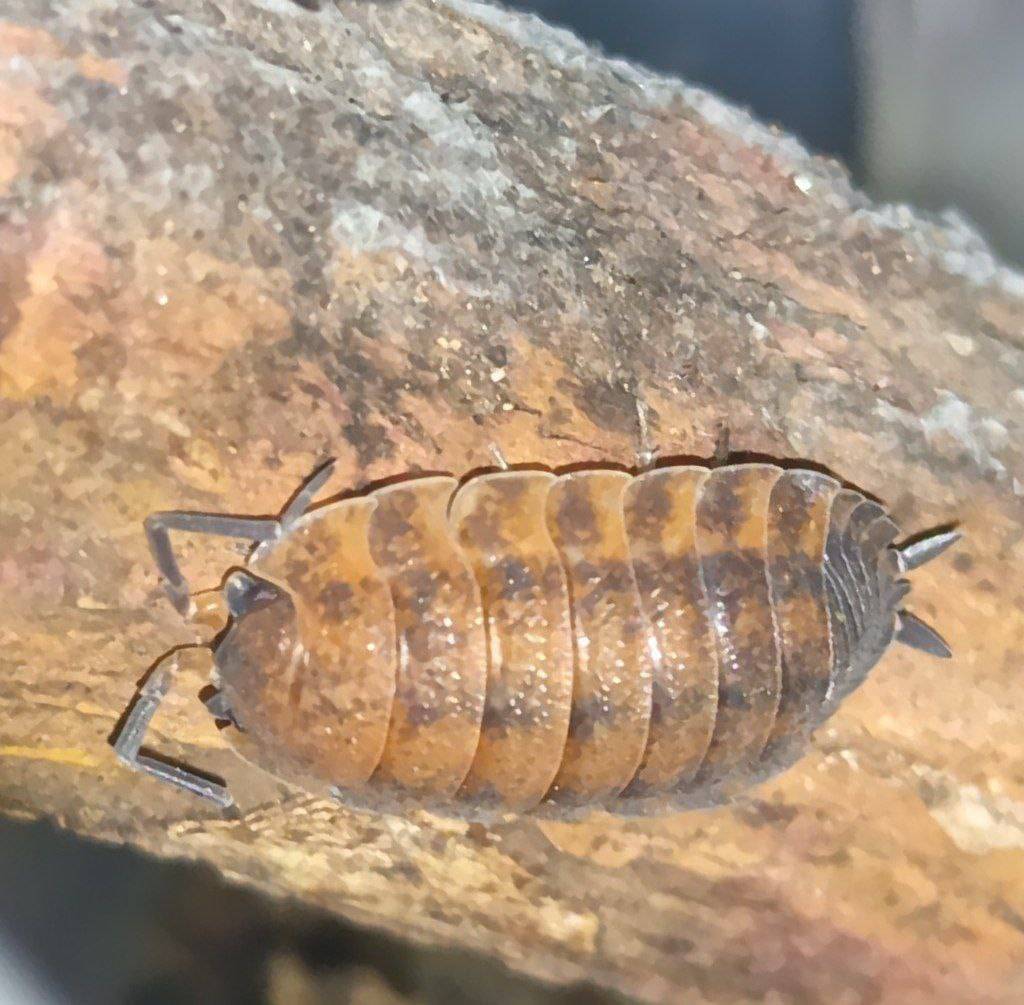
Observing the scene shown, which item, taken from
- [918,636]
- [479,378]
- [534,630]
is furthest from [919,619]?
[479,378]

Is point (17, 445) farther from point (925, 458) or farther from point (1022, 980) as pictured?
point (1022, 980)

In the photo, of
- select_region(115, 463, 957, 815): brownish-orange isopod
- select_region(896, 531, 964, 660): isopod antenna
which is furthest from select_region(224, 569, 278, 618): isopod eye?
select_region(896, 531, 964, 660): isopod antenna

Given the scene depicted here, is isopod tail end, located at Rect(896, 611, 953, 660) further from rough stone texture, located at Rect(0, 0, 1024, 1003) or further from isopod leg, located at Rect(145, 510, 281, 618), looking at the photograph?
isopod leg, located at Rect(145, 510, 281, 618)

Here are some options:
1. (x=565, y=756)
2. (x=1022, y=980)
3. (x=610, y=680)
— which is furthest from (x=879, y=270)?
(x=1022, y=980)

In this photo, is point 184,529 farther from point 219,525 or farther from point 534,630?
point 534,630

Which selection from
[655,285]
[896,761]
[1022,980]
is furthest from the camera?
[1022,980]
